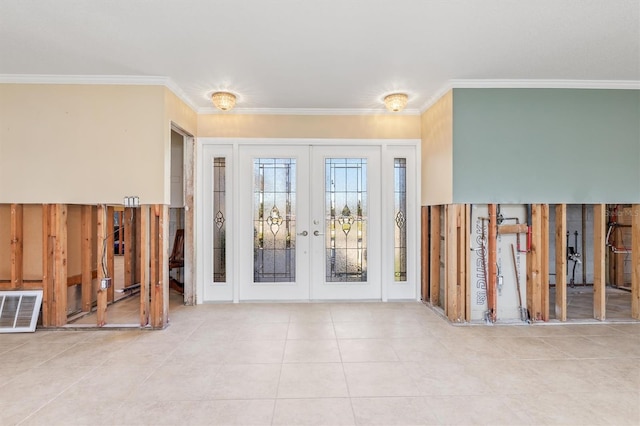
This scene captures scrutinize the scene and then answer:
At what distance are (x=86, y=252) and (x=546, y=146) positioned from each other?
5590mm

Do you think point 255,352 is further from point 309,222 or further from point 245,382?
point 309,222

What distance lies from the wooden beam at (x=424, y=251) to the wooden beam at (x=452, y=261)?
808mm

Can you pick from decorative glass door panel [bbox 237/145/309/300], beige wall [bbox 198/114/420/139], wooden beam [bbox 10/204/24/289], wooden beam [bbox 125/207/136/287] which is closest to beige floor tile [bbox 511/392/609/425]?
decorative glass door panel [bbox 237/145/309/300]

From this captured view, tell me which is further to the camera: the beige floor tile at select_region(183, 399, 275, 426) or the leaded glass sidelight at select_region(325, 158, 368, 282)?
the leaded glass sidelight at select_region(325, 158, 368, 282)

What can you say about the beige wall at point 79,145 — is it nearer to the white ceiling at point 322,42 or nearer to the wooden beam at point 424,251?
the white ceiling at point 322,42

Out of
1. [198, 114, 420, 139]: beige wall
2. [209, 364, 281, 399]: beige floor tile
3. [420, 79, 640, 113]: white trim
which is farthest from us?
[198, 114, 420, 139]: beige wall

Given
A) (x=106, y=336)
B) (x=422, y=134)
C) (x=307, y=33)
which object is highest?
(x=307, y=33)

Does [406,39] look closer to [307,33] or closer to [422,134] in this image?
[307,33]

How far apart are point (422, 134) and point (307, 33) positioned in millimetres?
2569

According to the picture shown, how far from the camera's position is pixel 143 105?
381 cm

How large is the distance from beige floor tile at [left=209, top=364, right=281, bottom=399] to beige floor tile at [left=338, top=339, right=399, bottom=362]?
65 centimetres

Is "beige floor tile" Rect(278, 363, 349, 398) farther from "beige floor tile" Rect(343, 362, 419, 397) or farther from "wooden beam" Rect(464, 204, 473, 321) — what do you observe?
"wooden beam" Rect(464, 204, 473, 321)

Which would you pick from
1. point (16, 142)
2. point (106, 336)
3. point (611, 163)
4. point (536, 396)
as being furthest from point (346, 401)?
point (16, 142)

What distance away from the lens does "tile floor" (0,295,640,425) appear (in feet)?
7.12
